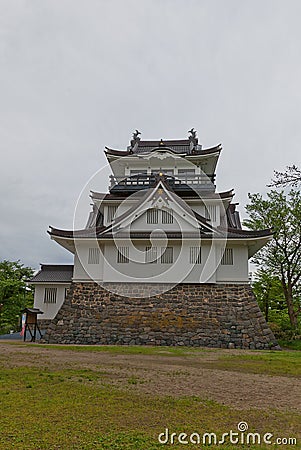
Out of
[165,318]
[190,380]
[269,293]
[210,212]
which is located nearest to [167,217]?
[210,212]

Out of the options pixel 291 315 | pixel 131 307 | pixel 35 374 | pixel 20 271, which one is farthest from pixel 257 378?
pixel 20 271

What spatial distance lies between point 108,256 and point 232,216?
35.8 feet

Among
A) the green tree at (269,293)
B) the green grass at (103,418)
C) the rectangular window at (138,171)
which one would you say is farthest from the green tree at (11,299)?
the green grass at (103,418)

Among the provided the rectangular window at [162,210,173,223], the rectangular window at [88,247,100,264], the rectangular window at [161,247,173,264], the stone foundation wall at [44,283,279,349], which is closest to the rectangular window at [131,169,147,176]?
the rectangular window at [162,210,173,223]

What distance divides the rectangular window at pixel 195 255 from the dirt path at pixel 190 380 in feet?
30.0

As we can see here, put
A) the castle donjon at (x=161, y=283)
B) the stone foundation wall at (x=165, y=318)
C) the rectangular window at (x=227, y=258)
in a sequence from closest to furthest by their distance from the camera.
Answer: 1. the stone foundation wall at (x=165, y=318)
2. the castle donjon at (x=161, y=283)
3. the rectangular window at (x=227, y=258)

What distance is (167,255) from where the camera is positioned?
2167cm

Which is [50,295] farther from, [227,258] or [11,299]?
[227,258]

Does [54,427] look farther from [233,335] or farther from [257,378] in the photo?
[233,335]

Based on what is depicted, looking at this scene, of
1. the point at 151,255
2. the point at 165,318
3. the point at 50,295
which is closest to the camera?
the point at 165,318

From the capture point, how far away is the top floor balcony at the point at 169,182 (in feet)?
86.6

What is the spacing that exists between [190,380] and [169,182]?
62.7 ft

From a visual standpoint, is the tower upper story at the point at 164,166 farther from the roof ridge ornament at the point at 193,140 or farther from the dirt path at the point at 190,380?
the dirt path at the point at 190,380

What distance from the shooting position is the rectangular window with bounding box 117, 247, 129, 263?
854 inches
